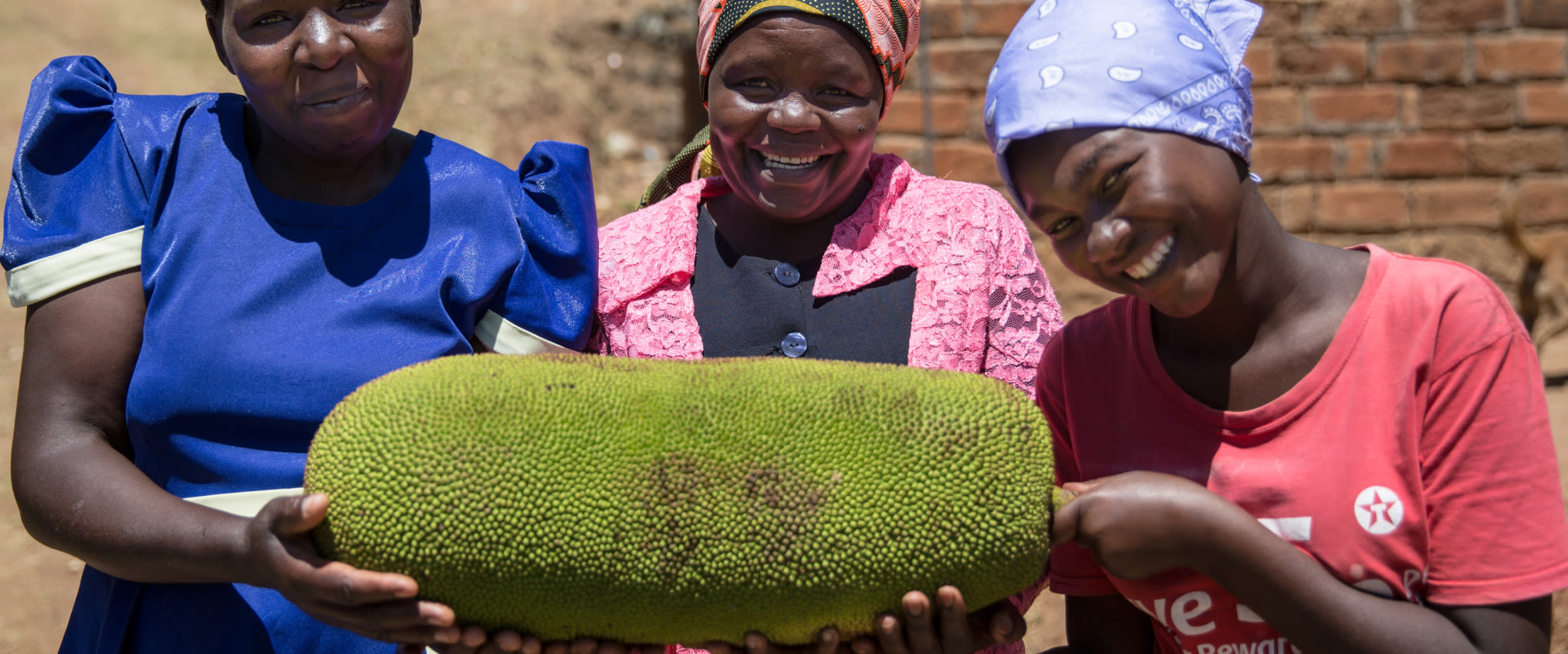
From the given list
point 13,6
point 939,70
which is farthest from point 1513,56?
point 13,6

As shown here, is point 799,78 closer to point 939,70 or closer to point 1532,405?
point 1532,405

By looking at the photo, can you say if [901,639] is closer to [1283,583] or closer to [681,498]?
[681,498]

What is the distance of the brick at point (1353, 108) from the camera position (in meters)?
4.99

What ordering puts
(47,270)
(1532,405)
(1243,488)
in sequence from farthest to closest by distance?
(47,270) → (1243,488) → (1532,405)

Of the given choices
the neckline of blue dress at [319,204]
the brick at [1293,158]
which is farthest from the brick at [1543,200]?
the neckline of blue dress at [319,204]

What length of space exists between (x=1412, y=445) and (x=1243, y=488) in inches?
9.0

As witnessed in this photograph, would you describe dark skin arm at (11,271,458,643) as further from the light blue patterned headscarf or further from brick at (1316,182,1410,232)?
brick at (1316,182,1410,232)

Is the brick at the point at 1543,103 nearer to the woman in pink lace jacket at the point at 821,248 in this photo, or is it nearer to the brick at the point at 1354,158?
the brick at the point at 1354,158

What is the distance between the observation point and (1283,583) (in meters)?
1.59

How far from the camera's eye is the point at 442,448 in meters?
1.60

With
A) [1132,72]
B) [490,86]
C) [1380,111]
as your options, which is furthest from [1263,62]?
[490,86]

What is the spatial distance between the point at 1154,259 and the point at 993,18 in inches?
135

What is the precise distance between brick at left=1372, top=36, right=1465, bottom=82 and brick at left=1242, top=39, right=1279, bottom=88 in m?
0.43

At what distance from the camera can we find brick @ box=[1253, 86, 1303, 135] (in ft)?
16.4
